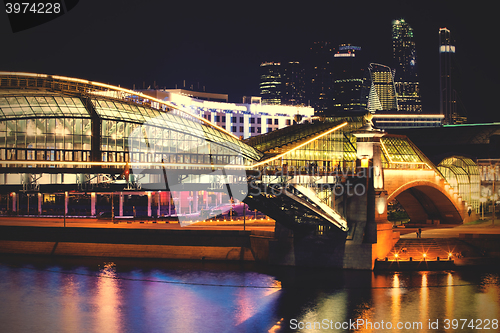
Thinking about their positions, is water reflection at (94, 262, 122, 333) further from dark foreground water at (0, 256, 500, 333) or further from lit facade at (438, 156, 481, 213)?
lit facade at (438, 156, 481, 213)

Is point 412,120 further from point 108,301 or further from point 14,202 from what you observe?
point 108,301

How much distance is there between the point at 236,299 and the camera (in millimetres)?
43250

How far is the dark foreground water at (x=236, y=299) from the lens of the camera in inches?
1487

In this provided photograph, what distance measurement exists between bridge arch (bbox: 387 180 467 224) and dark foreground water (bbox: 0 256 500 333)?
19.5m

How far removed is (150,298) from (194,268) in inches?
373

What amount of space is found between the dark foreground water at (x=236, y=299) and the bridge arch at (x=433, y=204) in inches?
768

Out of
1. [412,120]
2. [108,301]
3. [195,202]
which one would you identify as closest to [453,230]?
[108,301]

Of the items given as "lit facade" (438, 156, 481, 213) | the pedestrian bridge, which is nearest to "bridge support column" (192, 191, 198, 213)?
the pedestrian bridge

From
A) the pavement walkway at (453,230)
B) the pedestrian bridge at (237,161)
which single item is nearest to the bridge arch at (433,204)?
the pedestrian bridge at (237,161)

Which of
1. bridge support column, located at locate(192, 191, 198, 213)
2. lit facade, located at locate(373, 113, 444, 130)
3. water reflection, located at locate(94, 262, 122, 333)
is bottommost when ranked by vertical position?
water reflection, located at locate(94, 262, 122, 333)

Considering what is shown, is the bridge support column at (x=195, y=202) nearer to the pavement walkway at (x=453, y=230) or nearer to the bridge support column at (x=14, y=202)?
the bridge support column at (x=14, y=202)

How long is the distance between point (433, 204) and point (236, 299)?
35451 mm

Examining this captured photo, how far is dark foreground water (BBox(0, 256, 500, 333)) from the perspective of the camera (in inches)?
1487

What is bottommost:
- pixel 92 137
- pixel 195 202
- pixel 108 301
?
pixel 108 301
